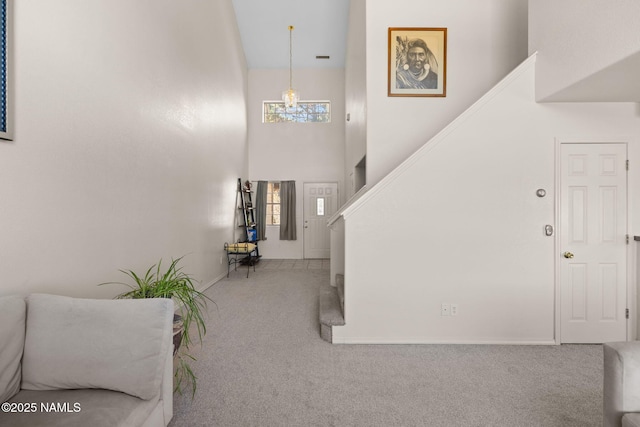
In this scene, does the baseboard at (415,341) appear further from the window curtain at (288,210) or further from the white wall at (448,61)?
the window curtain at (288,210)

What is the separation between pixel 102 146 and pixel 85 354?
1.76 meters

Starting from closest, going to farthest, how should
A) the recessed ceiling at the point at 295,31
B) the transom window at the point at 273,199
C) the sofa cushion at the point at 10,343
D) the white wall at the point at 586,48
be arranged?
1. the sofa cushion at the point at 10,343
2. the white wall at the point at 586,48
3. the recessed ceiling at the point at 295,31
4. the transom window at the point at 273,199

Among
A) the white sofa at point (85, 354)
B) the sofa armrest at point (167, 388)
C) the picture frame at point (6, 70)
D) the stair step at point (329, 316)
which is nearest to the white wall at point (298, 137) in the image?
the stair step at point (329, 316)

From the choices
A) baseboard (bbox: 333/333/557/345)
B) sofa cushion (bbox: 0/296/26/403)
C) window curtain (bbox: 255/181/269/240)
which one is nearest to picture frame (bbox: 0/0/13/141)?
sofa cushion (bbox: 0/296/26/403)

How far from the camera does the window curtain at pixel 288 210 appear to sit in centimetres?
816

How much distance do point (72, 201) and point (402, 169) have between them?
266 centimetres

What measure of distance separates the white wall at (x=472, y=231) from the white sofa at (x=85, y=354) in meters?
1.83

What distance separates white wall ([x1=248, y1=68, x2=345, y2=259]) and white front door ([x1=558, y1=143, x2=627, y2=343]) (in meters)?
5.49

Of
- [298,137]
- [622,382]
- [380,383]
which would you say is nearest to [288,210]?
[298,137]

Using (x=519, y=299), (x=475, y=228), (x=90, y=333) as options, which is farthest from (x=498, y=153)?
(x=90, y=333)

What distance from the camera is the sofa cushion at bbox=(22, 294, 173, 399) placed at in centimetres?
146

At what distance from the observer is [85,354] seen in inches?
57.6

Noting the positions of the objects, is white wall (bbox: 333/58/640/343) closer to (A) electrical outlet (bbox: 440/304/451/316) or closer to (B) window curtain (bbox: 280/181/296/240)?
(A) electrical outlet (bbox: 440/304/451/316)

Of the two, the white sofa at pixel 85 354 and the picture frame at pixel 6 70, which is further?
the picture frame at pixel 6 70
